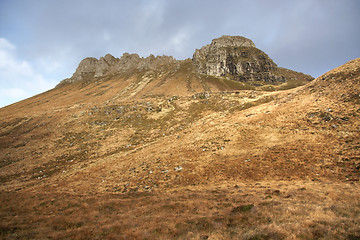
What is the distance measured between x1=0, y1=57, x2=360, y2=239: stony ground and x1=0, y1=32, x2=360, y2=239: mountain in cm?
16

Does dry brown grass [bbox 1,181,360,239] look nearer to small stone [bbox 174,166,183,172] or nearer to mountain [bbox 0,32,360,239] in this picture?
mountain [bbox 0,32,360,239]

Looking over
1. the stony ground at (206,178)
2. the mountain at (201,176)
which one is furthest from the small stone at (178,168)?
the stony ground at (206,178)

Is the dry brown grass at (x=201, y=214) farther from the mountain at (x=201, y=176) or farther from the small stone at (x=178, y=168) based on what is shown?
the small stone at (x=178, y=168)

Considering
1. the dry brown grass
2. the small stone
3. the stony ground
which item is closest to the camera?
the dry brown grass

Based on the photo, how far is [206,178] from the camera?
26531 mm

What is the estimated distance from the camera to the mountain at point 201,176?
514 inches

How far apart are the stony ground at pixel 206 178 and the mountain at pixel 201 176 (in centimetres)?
16

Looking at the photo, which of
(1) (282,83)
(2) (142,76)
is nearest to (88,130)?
(2) (142,76)

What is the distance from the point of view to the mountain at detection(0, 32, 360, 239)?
13062 mm

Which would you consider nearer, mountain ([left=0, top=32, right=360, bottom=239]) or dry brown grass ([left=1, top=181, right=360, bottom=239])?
dry brown grass ([left=1, top=181, right=360, bottom=239])

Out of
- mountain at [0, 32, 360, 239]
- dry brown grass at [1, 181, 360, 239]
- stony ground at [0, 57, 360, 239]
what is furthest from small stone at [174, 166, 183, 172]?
dry brown grass at [1, 181, 360, 239]

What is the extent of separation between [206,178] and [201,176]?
105cm

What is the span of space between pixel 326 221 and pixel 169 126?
5517cm

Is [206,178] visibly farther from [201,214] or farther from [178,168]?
[201,214]
